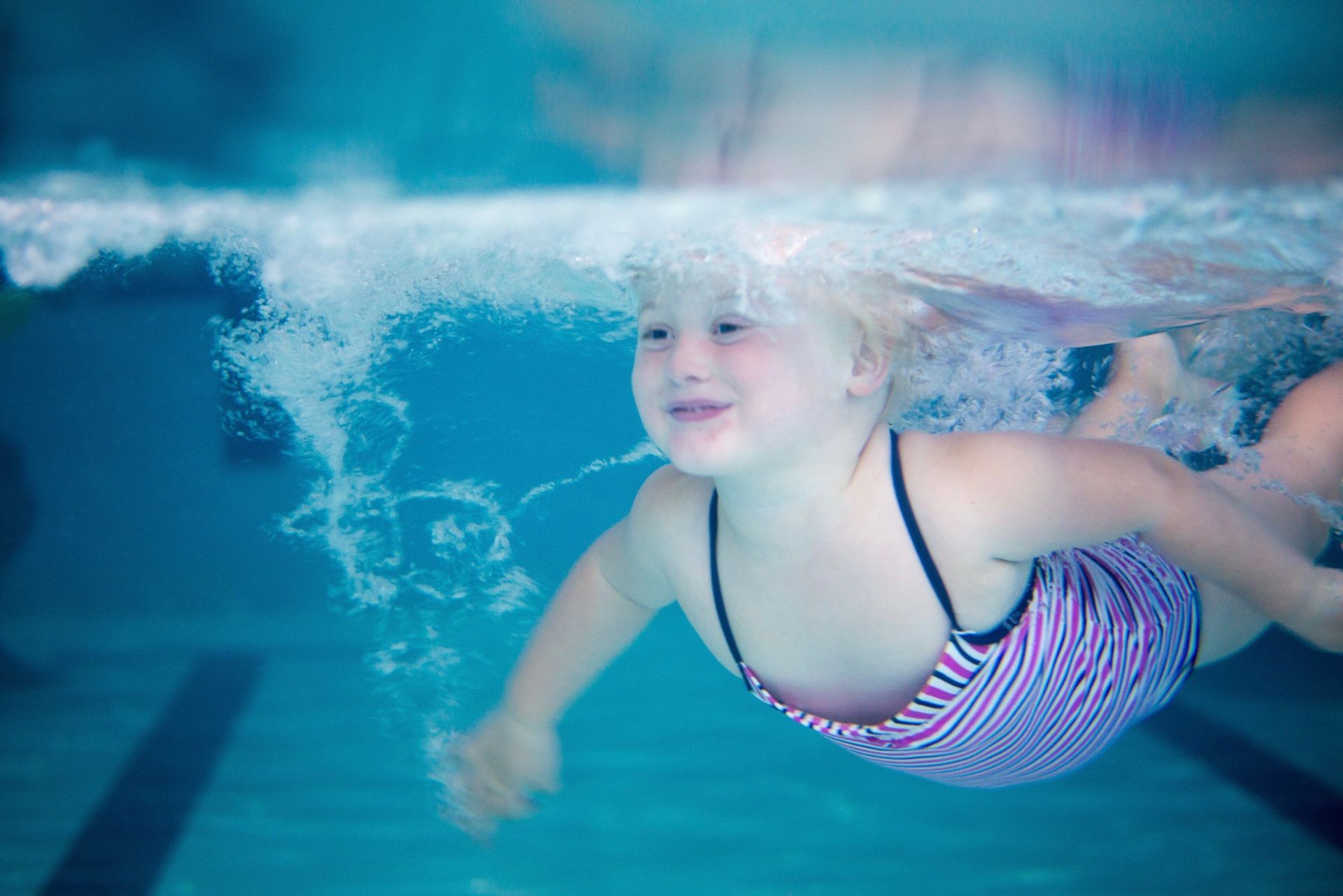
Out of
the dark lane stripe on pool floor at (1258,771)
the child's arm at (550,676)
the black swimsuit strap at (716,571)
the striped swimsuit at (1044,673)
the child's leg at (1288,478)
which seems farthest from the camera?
the dark lane stripe on pool floor at (1258,771)

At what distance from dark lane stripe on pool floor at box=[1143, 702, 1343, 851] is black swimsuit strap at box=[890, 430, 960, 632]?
5.24 meters

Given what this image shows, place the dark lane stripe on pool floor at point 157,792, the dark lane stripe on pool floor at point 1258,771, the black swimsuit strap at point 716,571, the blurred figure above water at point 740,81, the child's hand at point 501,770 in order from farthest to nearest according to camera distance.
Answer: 1. the dark lane stripe on pool floor at point 1258,771
2. the dark lane stripe on pool floor at point 157,792
3. the child's hand at point 501,770
4. the black swimsuit strap at point 716,571
5. the blurred figure above water at point 740,81

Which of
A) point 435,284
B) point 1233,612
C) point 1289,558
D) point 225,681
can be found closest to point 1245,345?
point 1233,612

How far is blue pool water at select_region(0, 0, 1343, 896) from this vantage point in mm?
2729

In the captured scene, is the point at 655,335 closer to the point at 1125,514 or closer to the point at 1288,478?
the point at 1125,514

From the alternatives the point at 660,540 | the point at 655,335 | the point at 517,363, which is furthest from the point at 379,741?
the point at 655,335

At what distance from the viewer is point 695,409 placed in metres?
2.67

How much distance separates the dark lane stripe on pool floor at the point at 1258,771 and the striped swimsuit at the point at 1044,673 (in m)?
3.42

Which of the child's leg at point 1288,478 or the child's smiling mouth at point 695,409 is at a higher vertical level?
the child's smiling mouth at point 695,409

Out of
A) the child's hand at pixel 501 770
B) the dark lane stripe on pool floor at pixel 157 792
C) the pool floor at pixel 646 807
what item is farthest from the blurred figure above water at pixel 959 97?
the dark lane stripe on pool floor at pixel 157 792

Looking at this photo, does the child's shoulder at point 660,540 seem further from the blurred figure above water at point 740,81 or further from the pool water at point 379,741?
the pool water at point 379,741

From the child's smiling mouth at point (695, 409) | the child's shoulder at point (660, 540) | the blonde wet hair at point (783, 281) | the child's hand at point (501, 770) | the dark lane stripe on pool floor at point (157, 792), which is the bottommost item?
the dark lane stripe on pool floor at point (157, 792)

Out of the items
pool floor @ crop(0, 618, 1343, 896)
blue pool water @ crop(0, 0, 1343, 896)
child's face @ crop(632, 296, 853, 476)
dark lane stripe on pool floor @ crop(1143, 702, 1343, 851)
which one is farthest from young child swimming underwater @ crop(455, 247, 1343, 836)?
dark lane stripe on pool floor @ crop(1143, 702, 1343, 851)

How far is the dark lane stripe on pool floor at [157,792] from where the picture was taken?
533cm
